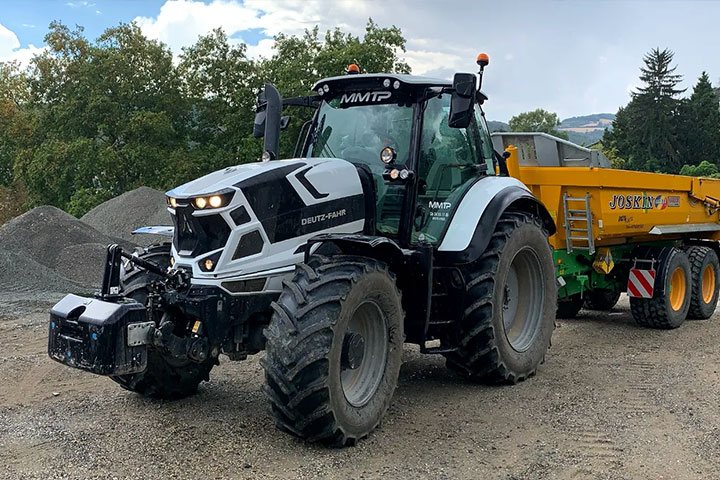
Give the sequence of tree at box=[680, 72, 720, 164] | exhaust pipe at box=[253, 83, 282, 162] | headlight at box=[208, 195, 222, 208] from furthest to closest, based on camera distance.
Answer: tree at box=[680, 72, 720, 164] < exhaust pipe at box=[253, 83, 282, 162] < headlight at box=[208, 195, 222, 208]

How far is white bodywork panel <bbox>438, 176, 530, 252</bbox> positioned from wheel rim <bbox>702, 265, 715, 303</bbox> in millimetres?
5565

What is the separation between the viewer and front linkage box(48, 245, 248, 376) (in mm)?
4133

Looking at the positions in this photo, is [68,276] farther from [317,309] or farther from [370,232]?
[317,309]

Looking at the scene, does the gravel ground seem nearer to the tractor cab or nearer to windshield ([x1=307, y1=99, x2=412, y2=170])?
the tractor cab

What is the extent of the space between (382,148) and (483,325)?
1.64 m

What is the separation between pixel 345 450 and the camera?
14.9 feet

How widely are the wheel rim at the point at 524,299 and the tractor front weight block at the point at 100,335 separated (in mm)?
3476

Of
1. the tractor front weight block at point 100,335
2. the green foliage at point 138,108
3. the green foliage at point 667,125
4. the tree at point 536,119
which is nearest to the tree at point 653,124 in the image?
the green foliage at point 667,125

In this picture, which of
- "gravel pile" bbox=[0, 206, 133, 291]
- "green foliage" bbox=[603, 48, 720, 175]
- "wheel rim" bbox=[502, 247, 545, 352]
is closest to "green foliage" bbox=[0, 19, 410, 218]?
"gravel pile" bbox=[0, 206, 133, 291]

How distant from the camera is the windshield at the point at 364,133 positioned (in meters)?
5.68

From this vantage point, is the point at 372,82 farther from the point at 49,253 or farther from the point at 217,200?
the point at 49,253

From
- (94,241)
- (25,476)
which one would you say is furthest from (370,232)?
(94,241)

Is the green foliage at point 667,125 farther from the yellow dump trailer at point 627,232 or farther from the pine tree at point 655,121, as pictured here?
the yellow dump trailer at point 627,232

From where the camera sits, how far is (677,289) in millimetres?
9508
